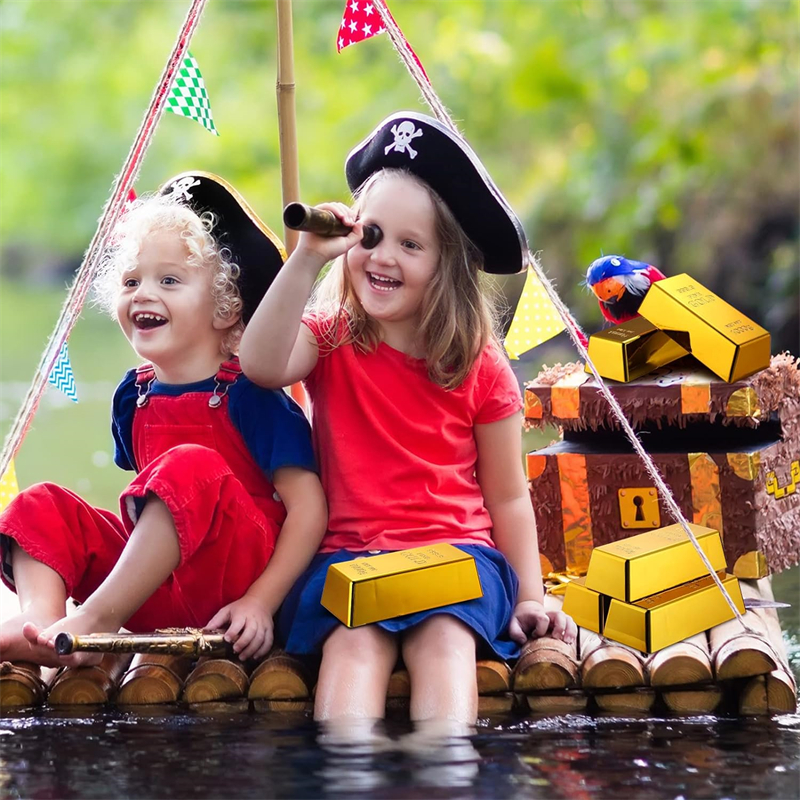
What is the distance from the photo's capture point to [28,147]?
672 inches

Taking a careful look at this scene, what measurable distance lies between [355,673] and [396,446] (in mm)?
426

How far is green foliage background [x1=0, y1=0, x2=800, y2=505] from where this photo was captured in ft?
24.9

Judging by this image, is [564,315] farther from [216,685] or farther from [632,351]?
[216,685]

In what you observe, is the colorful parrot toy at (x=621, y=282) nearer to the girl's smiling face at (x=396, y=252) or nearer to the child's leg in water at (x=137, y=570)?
the girl's smiling face at (x=396, y=252)

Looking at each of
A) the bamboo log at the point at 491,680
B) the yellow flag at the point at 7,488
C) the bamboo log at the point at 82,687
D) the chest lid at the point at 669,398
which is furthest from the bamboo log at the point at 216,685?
the chest lid at the point at 669,398

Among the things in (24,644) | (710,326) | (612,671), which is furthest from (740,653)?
(24,644)

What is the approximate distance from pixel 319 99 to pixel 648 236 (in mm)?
6144

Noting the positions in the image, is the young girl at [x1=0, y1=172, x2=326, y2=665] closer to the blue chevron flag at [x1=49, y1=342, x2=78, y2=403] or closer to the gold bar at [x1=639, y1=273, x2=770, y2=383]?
the blue chevron flag at [x1=49, y1=342, x2=78, y2=403]

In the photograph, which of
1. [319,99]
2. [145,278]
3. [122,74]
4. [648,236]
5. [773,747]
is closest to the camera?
[773,747]

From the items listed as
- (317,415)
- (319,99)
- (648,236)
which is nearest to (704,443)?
(317,415)

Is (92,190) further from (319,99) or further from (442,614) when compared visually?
(442,614)

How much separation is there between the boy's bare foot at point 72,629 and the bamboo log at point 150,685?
0.08 meters

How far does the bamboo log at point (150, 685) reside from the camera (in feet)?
7.09

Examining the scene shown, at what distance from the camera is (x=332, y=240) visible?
7.07 feet
